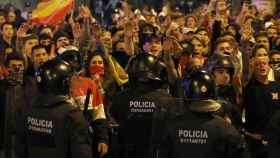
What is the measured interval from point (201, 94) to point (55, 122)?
1.29 m

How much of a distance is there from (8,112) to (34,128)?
240cm

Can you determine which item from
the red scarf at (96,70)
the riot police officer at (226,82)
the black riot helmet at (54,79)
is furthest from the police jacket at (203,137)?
the red scarf at (96,70)

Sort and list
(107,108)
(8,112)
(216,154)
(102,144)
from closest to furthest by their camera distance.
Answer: (216,154) < (102,144) < (107,108) < (8,112)

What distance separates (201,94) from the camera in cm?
549

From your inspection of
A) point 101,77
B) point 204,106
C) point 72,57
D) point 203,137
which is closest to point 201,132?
point 203,137

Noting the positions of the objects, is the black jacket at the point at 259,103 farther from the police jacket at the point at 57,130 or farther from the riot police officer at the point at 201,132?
the police jacket at the point at 57,130

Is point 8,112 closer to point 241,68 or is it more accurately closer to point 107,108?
point 107,108

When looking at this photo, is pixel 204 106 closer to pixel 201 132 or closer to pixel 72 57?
pixel 201 132

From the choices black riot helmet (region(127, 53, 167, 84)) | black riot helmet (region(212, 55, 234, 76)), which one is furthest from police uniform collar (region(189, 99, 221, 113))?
black riot helmet (region(212, 55, 234, 76))

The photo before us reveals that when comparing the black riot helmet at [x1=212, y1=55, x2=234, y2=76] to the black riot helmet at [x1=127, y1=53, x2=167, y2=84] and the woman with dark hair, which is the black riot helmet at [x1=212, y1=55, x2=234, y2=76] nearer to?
the black riot helmet at [x1=127, y1=53, x2=167, y2=84]

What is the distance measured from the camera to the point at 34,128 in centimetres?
588

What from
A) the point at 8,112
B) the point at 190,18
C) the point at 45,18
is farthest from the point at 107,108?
the point at 190,18

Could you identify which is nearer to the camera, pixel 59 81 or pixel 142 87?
pixel 59 81

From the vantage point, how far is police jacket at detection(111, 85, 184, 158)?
6727 millimetres
